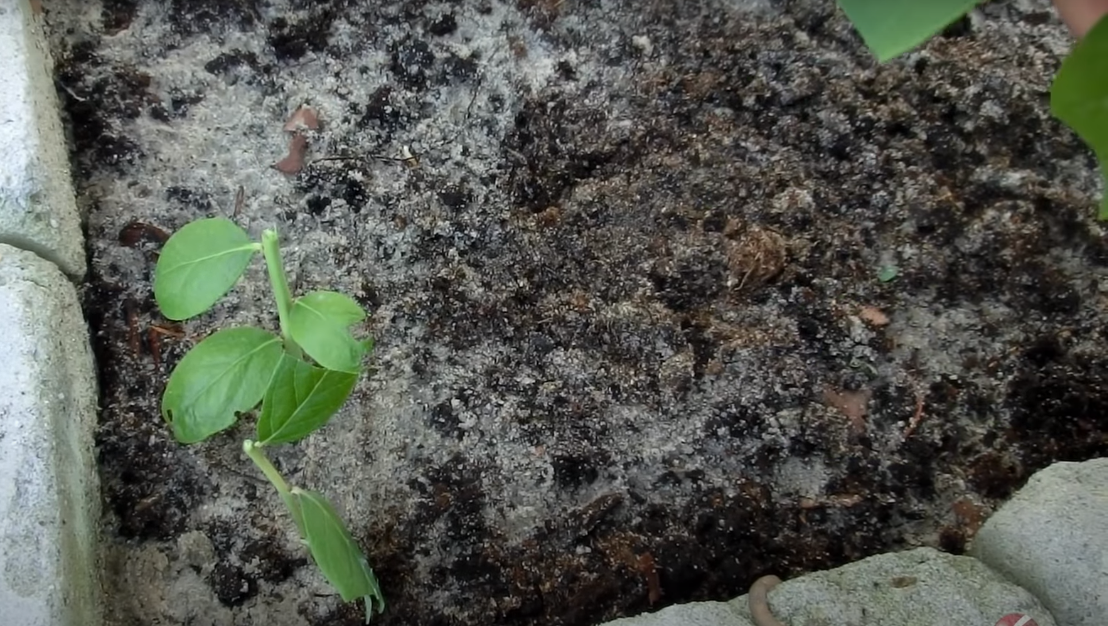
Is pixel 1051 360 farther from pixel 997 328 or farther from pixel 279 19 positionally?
pixel 279 19

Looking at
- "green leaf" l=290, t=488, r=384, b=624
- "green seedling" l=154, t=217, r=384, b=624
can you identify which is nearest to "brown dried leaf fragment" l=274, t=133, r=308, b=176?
"green seedling" l=154, t=217, r=384, b=624

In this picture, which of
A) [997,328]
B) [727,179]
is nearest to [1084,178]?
[997,328]

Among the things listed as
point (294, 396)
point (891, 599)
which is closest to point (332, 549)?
point (294, 396)

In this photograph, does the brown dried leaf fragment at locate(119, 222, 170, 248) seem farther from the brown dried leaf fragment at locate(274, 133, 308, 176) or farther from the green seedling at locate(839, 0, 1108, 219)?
the green seedling at locate(839, 0, 1108, 219)

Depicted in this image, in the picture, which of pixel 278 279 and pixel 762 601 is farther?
pixel 762 601

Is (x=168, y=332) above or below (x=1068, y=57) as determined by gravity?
below

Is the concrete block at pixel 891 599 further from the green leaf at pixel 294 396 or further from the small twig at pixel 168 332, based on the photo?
the small twig at pixel 168 332

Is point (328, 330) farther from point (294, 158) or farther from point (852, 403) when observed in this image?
point (852, 403)
